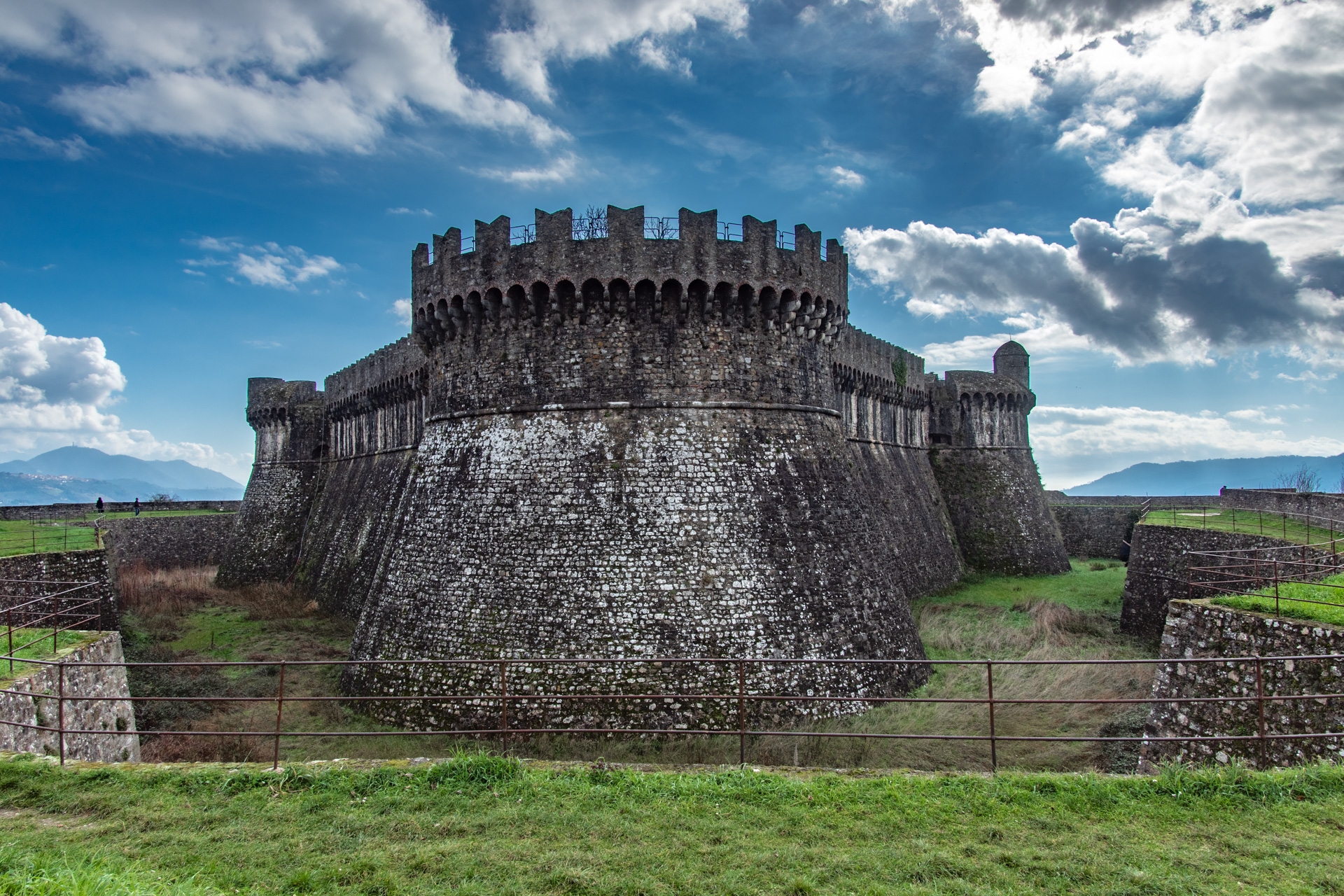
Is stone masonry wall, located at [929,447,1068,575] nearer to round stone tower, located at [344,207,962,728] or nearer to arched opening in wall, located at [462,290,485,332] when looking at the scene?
round stone tower, located at [344,207,962,728]

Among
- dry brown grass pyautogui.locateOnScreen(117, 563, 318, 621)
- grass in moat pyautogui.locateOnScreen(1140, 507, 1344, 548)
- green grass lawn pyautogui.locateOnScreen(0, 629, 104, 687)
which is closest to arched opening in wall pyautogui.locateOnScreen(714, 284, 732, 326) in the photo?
green grass lawn pyautogui.locateOnScreen(0, 629, 104, 687)

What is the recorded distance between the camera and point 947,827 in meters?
6.92

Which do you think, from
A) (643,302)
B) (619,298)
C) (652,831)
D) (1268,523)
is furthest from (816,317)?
(1268,523)

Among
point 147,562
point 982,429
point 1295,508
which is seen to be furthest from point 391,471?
point 1295,508

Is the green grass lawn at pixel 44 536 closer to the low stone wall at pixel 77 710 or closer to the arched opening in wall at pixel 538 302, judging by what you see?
the low stone wall at pixel 77 710

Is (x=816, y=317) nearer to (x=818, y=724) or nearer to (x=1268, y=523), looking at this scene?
(x=818, y=724)

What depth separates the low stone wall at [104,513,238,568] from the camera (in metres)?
38.8

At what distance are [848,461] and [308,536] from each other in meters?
30.0

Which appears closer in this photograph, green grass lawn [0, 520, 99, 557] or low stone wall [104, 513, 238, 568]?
green grass lawn [0, 520, 99, 557]

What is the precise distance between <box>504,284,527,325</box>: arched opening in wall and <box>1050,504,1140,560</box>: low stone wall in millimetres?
38446

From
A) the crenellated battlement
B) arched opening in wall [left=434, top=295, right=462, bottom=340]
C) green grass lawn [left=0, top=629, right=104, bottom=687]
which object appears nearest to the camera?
green grass lawn [left=0, top=629, right=104, bottom=687]

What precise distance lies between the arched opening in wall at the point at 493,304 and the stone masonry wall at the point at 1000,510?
96.1 ft

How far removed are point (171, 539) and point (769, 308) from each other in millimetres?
41566

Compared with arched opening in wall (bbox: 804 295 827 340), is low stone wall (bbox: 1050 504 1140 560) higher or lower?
lower
